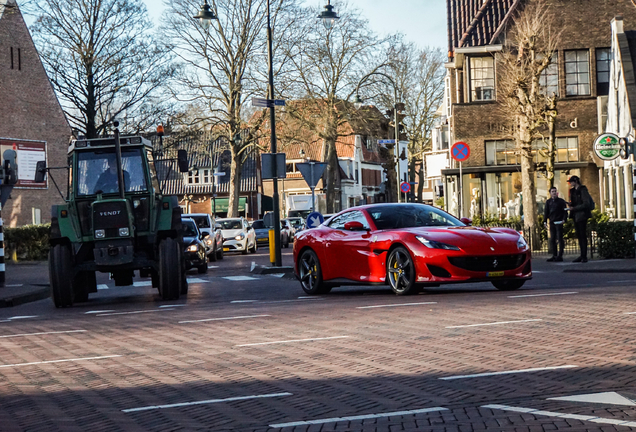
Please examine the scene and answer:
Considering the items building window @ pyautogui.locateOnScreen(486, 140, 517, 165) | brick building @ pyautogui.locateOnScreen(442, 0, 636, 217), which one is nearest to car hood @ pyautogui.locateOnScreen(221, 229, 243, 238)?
brick building @ pyautogui.locateOnScreen(442, 0, 636, 217)

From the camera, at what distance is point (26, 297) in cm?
1944

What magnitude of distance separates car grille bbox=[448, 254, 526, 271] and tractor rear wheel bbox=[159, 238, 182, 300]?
525 cm

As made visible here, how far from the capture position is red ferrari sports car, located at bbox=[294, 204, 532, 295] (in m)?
14.4

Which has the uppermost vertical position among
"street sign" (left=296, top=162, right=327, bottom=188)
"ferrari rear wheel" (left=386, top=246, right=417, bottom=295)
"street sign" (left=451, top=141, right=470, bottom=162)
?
"street sign" (left=451, top=141, right=470, bottom=162)

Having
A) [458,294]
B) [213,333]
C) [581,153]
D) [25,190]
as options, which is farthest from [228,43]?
[213,333]

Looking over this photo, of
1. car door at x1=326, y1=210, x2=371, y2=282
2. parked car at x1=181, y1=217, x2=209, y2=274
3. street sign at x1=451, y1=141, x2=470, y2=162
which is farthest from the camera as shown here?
street sign at x1=451, y1=141, x2=470, y2=162

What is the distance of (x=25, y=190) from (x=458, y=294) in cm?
3979

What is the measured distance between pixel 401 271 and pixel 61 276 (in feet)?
19.4

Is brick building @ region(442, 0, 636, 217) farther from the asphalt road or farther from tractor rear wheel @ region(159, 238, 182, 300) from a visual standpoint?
the asphalt road

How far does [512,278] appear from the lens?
48.4ft

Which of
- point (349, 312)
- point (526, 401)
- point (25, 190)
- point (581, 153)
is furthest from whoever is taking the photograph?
point (25, 190)

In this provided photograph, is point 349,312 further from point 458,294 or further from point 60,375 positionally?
point 60,375

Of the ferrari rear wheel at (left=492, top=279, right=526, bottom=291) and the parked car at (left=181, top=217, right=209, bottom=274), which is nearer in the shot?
the ferrari rear wheel at (left=492, top=279, right=526, bottom=291)

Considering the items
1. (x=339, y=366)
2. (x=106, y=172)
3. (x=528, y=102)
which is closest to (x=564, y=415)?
(x=339, y=366)
